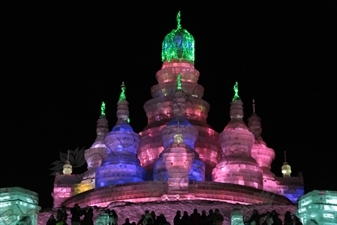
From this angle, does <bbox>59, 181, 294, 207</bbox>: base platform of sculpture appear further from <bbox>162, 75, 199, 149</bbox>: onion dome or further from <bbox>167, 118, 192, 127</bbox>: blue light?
<bbox>167, 118, 192, 127</bbox>: blue light

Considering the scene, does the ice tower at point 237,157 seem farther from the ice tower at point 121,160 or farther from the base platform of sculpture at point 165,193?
the ice tower at point 121,160

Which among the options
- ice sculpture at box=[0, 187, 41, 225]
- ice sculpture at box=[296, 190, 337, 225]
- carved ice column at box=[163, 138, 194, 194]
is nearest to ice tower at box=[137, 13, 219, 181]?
carved ice column at box=[163, 138, 194, 194]

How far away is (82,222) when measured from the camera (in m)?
27.1

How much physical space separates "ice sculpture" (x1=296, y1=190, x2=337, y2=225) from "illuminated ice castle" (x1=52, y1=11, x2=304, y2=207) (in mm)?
13217

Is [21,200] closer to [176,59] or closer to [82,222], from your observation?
[82,222]

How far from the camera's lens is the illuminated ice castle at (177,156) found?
43750 millimetres

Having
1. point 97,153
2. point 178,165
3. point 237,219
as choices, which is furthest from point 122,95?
point 237,219

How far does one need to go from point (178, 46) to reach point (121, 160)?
36.4ft

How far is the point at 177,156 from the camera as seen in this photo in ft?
145

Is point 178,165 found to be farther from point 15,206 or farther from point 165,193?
point 15,206

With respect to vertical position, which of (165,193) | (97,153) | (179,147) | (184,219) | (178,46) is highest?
(178,46)

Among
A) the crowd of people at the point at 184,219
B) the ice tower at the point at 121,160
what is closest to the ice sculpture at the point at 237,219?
the crowd of people at the point at 184,219

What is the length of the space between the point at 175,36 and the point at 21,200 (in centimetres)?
2762

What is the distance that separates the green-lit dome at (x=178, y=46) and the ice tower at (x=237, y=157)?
6.38 meters
